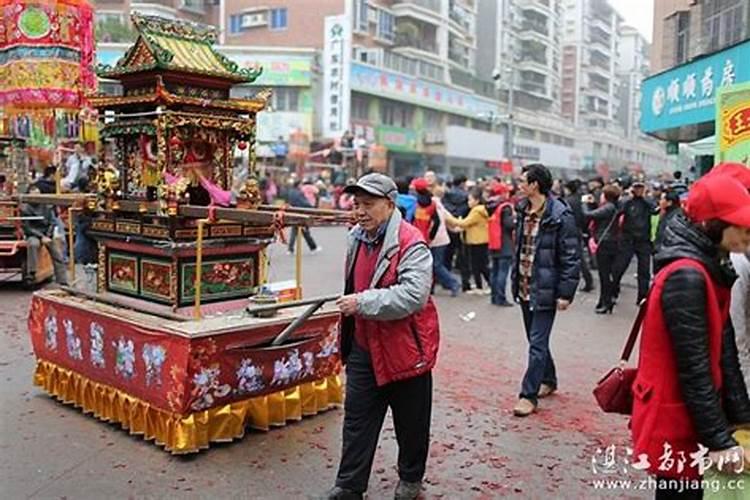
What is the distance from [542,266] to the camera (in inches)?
212

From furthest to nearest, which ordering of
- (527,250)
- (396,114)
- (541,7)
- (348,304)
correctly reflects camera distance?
(541,7)
(396,114)
(527,250)
(348,304)

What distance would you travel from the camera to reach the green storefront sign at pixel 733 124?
15.0 feet

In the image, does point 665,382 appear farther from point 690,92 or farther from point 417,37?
point 417,37

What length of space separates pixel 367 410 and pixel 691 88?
10.2 meters

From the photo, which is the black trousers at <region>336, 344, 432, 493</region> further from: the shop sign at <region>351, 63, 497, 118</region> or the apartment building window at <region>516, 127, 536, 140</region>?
the apartment building window at <region>516, 127, 536, 140</region>

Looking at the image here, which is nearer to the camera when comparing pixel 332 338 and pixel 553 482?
pixel 553 482

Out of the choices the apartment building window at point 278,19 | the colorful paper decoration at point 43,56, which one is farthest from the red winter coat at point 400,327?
the apartment building window at point 278,19

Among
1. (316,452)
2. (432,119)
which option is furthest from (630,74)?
(316,452)

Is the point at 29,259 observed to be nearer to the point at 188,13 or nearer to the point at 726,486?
the point at 726,486

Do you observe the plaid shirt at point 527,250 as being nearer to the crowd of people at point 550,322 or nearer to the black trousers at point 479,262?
the crowd of people at point 550,322

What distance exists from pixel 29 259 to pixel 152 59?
21.7 feet

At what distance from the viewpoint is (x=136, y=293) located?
546 centimetres

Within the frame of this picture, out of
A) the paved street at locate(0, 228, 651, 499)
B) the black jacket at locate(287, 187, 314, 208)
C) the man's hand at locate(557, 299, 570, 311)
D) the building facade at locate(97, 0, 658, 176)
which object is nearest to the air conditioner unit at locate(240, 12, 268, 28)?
the building facade at locate(97, 0, 658, 176)

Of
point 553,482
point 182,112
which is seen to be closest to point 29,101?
point 182,112
